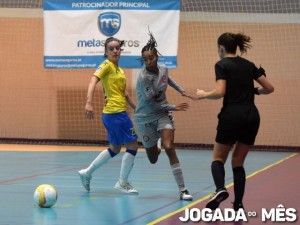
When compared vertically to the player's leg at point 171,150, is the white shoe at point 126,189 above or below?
below

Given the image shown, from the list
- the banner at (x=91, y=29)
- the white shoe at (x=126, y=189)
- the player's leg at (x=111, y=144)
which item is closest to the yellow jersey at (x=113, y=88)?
the player's leg at (x=111, y=144)

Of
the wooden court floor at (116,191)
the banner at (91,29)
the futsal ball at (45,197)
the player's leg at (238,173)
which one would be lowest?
the wooden court floor at (116,191)

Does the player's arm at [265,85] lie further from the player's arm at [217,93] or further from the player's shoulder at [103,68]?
the player's shoulder at [103,68]

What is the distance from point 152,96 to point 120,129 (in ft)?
2.28

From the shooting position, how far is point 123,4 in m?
18.1

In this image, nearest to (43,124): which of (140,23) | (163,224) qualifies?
(140,23)

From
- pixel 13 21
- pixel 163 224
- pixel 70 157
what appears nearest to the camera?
pixel 163 224

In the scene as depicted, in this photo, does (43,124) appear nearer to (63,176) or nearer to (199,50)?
(199,50)

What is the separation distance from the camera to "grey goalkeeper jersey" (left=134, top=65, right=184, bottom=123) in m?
9.10

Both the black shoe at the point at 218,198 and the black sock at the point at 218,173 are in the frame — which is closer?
the black shoe at the point at 218,198

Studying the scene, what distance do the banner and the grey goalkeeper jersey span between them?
8.60m

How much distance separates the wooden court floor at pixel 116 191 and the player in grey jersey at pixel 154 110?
0.62m

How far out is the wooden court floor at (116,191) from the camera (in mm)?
7516

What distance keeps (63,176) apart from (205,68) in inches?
309
